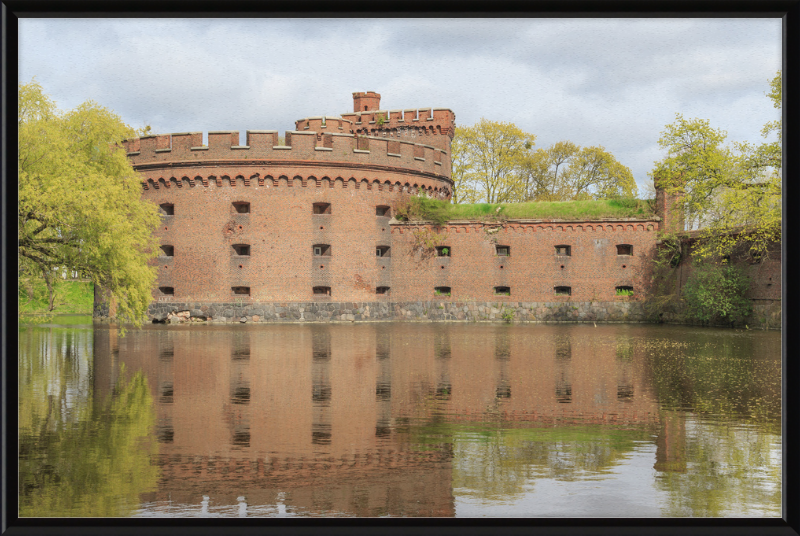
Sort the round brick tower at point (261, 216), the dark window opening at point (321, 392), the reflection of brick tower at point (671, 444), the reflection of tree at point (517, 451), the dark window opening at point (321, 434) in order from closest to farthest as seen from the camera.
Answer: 1. the reflection of tree at point (517, 451)
2. the reflection of brick tower at point (671, 444)
3. the dark window opening at point (321, 434)
4. the dark window opening at point (321, 392)
5. the round brick tower at point (261, 216)

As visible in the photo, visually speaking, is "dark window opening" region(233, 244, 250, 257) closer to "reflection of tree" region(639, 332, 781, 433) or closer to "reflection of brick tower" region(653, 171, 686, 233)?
"reflection of tree" region(639, 332, 781, 433)

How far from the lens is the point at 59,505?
3.75 m

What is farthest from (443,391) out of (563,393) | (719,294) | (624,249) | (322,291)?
(624,249)

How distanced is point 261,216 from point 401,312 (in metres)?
5.96

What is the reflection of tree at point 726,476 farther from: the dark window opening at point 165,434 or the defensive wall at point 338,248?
the defensive wall at point 338,248

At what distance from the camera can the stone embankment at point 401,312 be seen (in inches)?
886

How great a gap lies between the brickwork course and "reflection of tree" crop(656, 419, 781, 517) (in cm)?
1772

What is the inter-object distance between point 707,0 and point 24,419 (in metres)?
6.60

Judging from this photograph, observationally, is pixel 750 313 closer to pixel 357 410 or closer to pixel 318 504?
pixel 357 410

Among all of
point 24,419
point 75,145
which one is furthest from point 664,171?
point 24,419

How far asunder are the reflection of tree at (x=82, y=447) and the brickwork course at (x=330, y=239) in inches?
519

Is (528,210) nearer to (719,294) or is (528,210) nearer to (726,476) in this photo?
(719,294)

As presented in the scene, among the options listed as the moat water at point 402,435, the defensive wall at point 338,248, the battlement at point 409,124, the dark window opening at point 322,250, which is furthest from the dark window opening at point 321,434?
the battlement at point 409,124

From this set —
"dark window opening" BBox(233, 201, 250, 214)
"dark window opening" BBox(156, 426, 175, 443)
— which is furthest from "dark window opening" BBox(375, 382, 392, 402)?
"dark window opening" BBox(233, 201, 250, 214)
